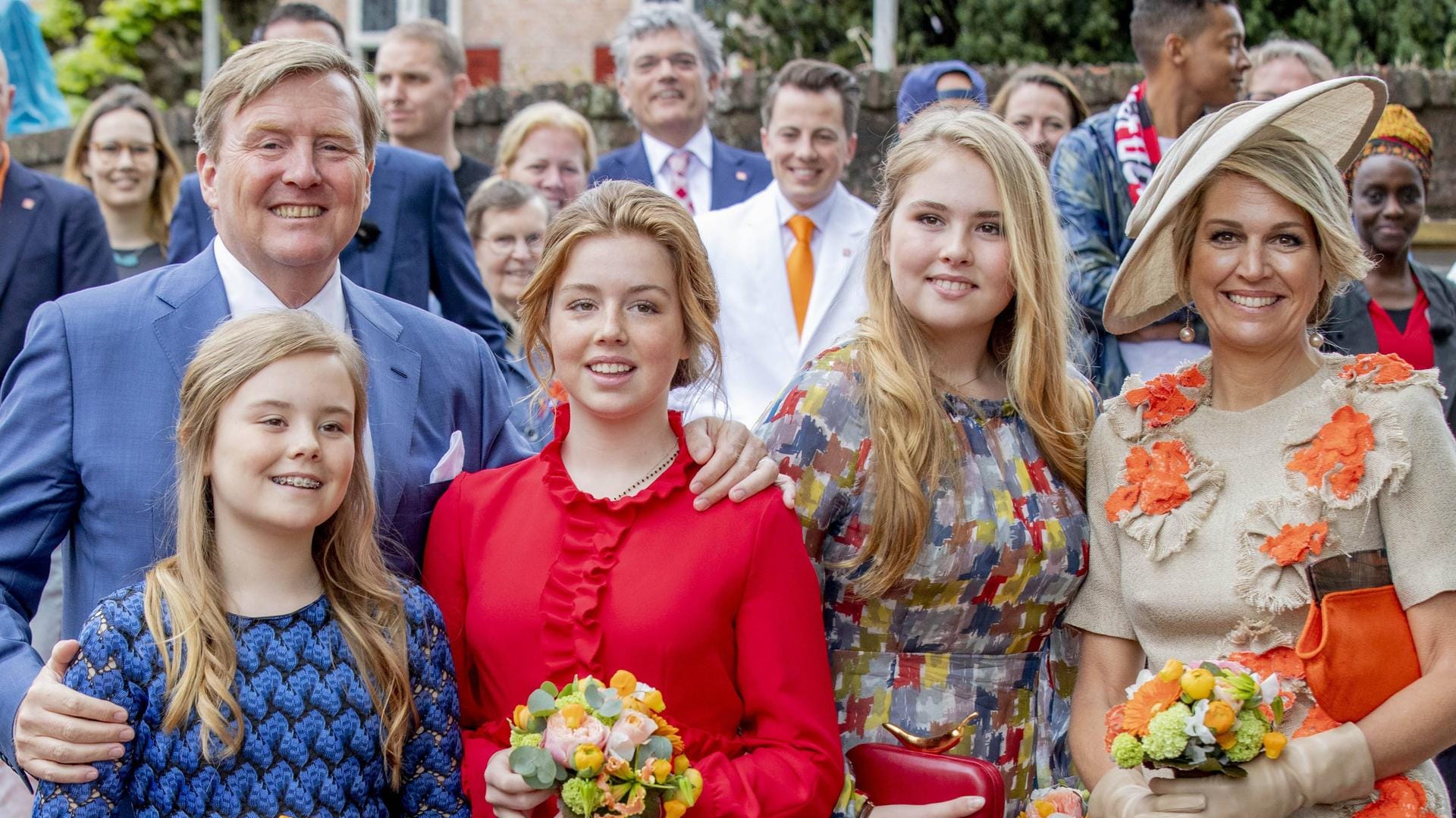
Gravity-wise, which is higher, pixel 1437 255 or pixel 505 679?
pixel 1437 255

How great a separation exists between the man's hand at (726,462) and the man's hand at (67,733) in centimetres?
116

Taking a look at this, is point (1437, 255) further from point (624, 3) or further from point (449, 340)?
point (624, 3)

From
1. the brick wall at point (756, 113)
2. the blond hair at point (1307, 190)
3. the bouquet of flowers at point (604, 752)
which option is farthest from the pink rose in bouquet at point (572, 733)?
the brick wall at point (756, 113)

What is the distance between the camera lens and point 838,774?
10.0ft

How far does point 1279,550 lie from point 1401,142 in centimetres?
371

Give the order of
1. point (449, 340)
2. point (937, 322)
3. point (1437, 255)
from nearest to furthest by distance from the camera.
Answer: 1. point (937, 322)
2. point (449, 340)
3. point (1437, 255)

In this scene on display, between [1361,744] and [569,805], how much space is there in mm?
1518

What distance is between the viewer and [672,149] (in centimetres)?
709

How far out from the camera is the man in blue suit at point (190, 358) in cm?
307

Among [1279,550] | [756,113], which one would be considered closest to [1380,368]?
[1279,550]

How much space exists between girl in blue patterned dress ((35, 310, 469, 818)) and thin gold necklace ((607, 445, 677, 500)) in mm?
441

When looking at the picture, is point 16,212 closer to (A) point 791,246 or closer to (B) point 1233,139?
(A) point 791,246

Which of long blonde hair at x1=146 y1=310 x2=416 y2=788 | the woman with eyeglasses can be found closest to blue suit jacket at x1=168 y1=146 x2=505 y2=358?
the woman with eyeglasses

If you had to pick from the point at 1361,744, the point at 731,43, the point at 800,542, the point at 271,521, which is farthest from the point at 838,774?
the point at 731,43
